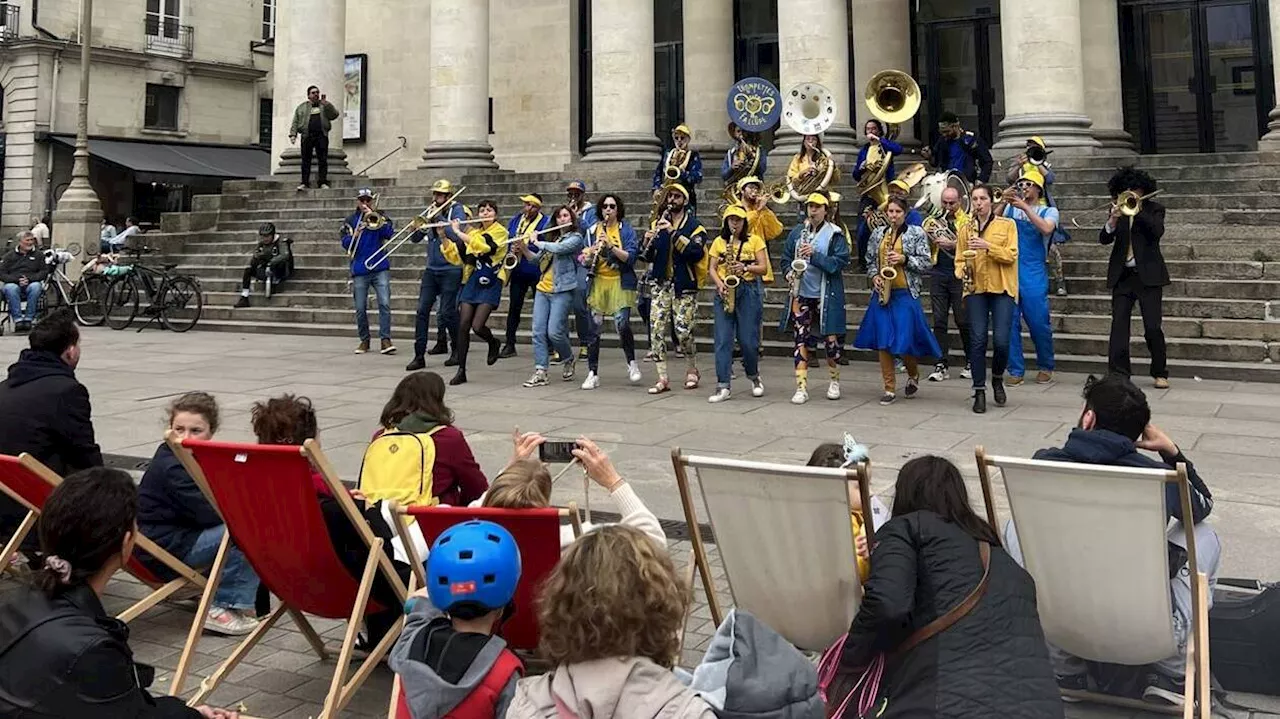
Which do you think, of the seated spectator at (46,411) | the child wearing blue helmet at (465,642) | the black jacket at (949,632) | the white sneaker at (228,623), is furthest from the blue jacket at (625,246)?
the child wearing blue helmet at (465,642)

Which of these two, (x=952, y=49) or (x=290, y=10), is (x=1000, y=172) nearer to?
(x=952, y=49)

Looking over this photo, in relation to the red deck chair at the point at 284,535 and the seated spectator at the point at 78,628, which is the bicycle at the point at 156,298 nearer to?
the red deck chair at the point at 284,535

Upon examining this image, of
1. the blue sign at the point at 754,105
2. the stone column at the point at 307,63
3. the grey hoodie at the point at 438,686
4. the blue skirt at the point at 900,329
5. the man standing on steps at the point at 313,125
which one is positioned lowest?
the grey hoodie at the point at 438,686

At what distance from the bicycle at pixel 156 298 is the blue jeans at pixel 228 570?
13830mm

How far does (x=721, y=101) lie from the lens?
74.4 ft

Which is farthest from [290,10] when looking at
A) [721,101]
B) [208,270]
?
[721,101]

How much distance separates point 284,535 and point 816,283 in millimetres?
7027

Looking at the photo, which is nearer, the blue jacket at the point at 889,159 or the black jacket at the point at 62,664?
the black jacket at the point at 62,664

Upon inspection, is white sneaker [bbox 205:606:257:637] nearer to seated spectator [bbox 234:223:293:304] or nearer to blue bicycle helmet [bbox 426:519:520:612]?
blue bicycle helmet [bbox 426:519:520:612]

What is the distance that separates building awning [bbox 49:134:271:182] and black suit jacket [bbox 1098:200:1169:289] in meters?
33.0

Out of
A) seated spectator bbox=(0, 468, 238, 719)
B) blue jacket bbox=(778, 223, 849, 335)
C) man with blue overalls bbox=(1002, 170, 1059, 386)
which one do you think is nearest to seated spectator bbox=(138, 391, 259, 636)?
seated spectator bbox=(0, 468, 238, 719)

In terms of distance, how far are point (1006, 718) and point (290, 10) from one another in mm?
22506

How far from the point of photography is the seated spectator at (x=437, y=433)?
4.25 metres

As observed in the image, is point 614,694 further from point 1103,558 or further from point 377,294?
point 377,294
